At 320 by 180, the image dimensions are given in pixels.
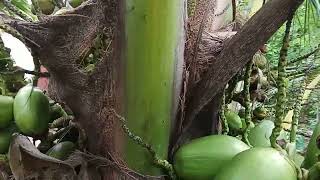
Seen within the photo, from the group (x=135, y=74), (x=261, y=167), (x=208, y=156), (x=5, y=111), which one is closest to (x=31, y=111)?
(x=5, y=111)

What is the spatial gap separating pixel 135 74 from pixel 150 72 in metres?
0.03

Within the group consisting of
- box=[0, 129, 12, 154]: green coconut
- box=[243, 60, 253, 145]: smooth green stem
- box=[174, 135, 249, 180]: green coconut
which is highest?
box=[243, 60, 253, 145]: smooth green stem

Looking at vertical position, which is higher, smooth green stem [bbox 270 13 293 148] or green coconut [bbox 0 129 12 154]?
smooth green stem [bbox 270 13 293 148]

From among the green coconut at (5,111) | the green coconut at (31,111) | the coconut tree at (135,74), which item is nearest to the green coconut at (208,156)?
the coconut tree at (135,74)

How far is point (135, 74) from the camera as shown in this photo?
0.89 metres

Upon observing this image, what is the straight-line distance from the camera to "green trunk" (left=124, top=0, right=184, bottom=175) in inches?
34.6

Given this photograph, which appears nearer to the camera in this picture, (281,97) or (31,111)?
(281,97)

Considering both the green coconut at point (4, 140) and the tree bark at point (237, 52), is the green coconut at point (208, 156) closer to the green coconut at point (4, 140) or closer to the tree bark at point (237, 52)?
the tree bark at point (237, 52)

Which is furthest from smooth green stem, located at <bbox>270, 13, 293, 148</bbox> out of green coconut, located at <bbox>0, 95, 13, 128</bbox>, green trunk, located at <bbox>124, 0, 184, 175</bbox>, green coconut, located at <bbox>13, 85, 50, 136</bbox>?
green coconut, located at <bbox>0, 95, 13, 128</bbox>

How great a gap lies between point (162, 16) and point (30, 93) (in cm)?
36

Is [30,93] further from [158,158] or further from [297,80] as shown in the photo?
[297,80]

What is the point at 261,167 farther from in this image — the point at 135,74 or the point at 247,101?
the point at 135,74

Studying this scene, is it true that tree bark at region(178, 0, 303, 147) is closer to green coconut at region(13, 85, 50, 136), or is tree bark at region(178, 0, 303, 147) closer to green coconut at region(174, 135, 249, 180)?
green coconut at region(174, 135, 249, 180)

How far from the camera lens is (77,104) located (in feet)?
3.20
